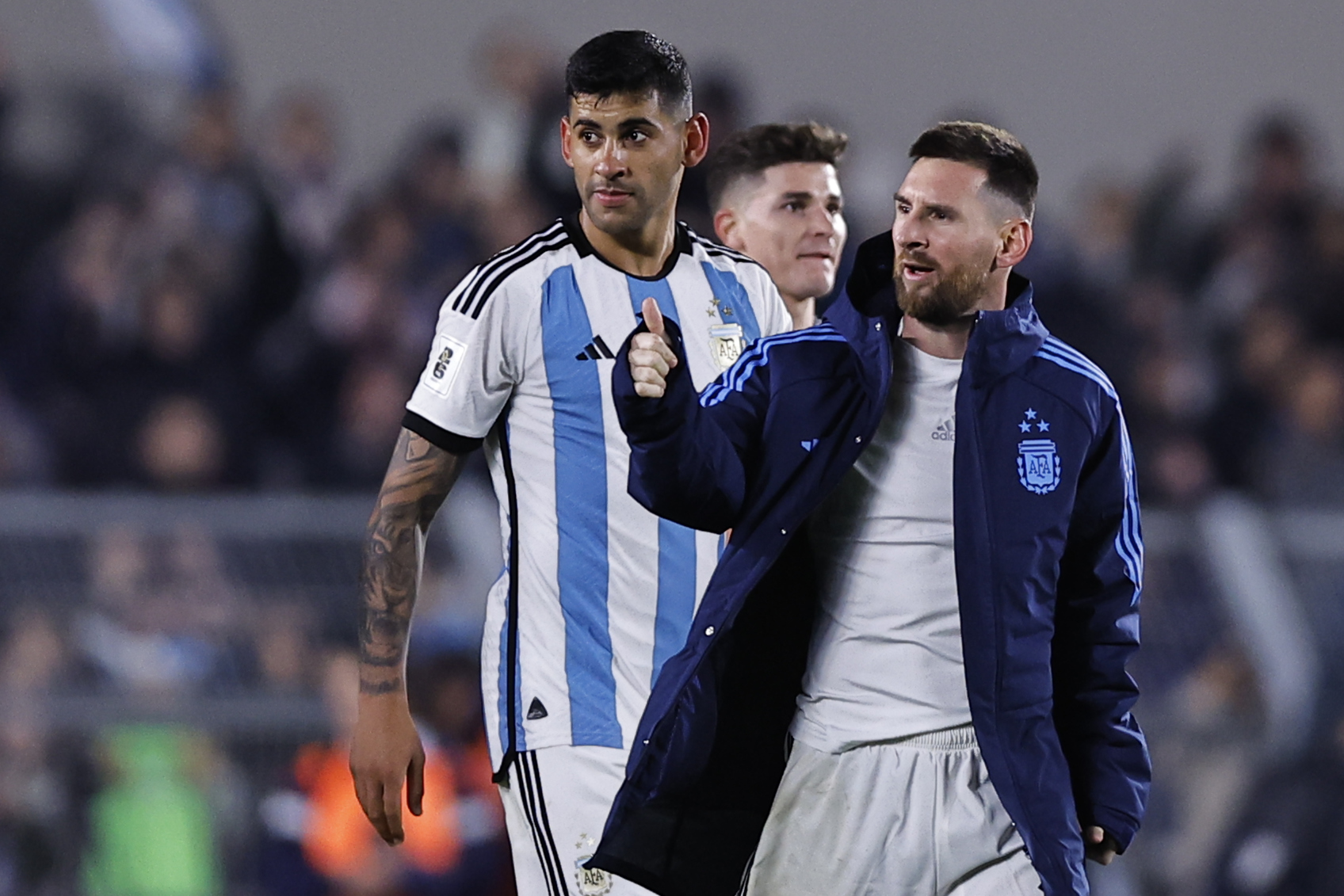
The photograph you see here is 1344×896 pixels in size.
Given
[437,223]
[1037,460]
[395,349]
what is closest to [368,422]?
[395,349]

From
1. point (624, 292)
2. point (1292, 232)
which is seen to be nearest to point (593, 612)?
point (624, 292)

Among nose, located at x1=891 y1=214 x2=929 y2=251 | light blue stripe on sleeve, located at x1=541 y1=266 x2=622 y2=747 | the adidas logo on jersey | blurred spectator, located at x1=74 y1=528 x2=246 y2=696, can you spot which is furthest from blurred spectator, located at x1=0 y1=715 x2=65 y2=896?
nose, located at x1=891 y1=214 x2=929 y2=251

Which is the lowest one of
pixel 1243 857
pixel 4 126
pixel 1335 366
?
pixel 1243 857

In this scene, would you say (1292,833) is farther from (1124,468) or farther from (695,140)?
(695,140)

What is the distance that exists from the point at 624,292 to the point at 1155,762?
406cm

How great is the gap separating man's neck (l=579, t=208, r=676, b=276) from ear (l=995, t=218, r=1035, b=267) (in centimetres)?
72

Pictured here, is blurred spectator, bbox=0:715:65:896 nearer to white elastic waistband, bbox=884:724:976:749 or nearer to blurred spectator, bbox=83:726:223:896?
blurred spectator, bbox=83:726:223:896

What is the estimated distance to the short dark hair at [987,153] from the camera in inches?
125

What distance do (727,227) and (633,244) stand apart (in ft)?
3.43

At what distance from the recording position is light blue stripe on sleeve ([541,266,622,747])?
346 cm

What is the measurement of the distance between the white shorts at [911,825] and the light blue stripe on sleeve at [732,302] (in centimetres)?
99

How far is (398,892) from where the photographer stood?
20.4 feet

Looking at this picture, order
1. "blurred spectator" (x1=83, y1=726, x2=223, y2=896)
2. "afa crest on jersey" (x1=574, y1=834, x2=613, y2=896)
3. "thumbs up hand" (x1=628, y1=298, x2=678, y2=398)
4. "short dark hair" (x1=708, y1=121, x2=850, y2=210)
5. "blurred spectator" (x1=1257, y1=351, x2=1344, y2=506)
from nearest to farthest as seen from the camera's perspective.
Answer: "thumbs up hand" (x1=628, y1=298, x2=678, y2=398)
"afa crest on jersey" (x1=574, y1=834, x2=613, y2=896)
"short dark hair" (x1=708, y1=121, x2=850, y2=210)
"blurred spectator" (x1=83, y1=726, x2=223, y2=896)
"blurred spectator" (x1=1257, y1=351, x2=1344, y2=506)

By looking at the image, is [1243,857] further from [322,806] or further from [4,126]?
[4,126]
